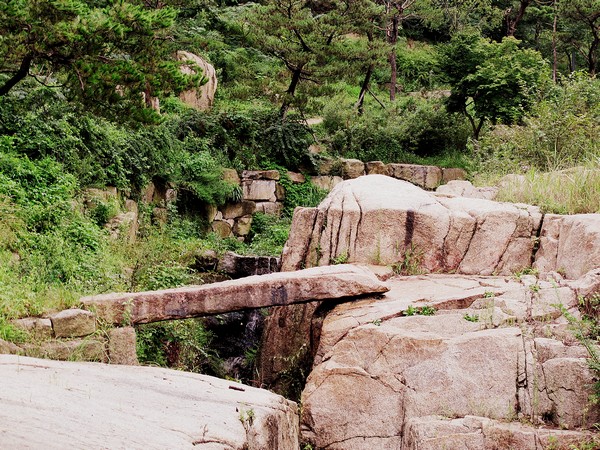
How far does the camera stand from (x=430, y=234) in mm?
9180

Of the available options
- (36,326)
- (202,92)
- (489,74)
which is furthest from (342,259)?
(202,92)

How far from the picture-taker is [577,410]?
6.21m

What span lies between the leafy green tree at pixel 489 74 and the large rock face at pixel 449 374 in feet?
37.2

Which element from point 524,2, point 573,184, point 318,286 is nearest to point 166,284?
point 318,286

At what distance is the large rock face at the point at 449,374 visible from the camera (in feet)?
20.4

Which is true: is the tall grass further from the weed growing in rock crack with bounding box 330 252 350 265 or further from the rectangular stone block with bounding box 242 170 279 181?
the rectangular stone block with bounding box 242 170 279 181

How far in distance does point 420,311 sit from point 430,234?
6.44 feet

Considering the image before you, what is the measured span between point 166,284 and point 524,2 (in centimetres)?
1817

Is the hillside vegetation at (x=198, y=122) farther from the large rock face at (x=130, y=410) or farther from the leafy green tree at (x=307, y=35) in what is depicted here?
the large rock face at (x=130, y=410)

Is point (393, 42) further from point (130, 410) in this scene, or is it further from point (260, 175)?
point (130, 410)

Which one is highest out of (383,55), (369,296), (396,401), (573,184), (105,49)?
(383,55)

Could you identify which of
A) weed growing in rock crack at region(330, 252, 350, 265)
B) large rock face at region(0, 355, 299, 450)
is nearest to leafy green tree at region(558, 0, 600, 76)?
weed growing in rock crack at region(330, 252, 350, 265)

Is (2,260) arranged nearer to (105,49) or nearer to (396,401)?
(105,49)

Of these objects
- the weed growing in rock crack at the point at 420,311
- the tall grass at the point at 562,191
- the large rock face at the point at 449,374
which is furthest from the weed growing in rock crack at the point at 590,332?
the tall grass at the point at 562,191
